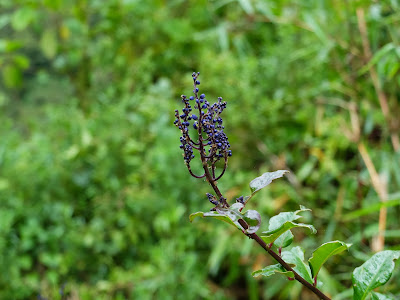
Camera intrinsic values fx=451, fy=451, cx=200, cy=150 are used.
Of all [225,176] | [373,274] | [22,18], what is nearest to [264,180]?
[373,274]

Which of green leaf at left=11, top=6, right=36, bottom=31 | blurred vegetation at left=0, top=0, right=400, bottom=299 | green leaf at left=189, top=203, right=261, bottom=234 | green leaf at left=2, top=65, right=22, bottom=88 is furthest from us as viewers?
green leaf at left=2, top=65, right=22, bottom=88

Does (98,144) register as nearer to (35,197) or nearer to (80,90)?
(35,197)

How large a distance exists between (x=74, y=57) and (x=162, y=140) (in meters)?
1.06

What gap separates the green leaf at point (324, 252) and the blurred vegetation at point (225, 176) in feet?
2.83

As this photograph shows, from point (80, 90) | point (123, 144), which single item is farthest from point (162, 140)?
point (80, 90)

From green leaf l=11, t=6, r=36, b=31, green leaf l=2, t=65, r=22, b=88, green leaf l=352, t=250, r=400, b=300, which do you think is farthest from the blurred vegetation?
green leaf l=352, t=250, r=400, b=300

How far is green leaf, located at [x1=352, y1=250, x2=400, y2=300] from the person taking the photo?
1.65ft

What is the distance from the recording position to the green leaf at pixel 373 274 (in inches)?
19.7

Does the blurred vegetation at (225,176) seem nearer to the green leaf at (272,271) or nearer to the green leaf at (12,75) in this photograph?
the green leaf at (12,75)

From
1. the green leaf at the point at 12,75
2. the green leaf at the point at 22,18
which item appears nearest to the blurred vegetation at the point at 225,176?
the green leaf at the point at 22,18

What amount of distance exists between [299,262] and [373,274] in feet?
0.27

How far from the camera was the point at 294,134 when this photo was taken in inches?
72.1

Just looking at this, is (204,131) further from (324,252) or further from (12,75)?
(12,75)

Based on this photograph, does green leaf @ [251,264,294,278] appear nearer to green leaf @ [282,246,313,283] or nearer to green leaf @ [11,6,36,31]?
Result: green leaf @ [282,246,313,283]
